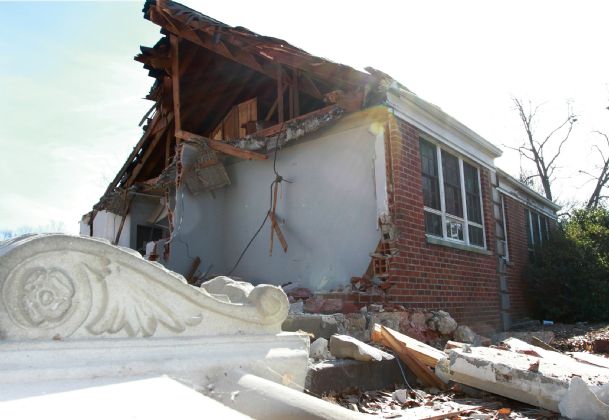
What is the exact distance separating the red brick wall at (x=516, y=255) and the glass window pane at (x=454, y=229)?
2.31 meters

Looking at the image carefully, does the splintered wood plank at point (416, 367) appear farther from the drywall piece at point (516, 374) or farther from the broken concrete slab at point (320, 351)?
the broken concrete slab at point (320, 351)

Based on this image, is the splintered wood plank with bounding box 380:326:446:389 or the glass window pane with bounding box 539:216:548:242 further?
the glass window pane with bounding box 539:216:548:242

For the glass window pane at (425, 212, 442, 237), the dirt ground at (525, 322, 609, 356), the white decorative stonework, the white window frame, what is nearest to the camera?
the white decorative stonework

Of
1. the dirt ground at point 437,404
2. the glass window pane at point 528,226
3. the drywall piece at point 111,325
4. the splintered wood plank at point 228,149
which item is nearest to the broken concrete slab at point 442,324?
the dirt ground at point 437,404

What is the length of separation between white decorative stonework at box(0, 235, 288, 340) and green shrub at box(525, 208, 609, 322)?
960 cm

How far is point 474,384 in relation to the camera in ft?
12.8

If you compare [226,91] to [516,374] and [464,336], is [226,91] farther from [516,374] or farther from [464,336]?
[516,374]

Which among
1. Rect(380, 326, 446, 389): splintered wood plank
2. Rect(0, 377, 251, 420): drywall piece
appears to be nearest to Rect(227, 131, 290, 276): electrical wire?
Rect(380, 326, 446, 389): splintered wood plank

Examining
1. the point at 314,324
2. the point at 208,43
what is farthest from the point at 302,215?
the point at 208,43

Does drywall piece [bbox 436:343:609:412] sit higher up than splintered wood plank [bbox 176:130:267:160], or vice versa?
splintered wood plank [bbox 176:130:267:160]

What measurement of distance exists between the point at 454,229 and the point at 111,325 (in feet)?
22.3

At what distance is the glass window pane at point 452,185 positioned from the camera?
8.22 metres

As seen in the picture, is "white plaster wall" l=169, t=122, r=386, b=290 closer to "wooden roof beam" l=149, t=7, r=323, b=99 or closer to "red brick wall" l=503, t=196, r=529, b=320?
"wooden roof beam" l=149, t=7, r=323, b=99

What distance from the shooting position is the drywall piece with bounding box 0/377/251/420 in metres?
1.60
